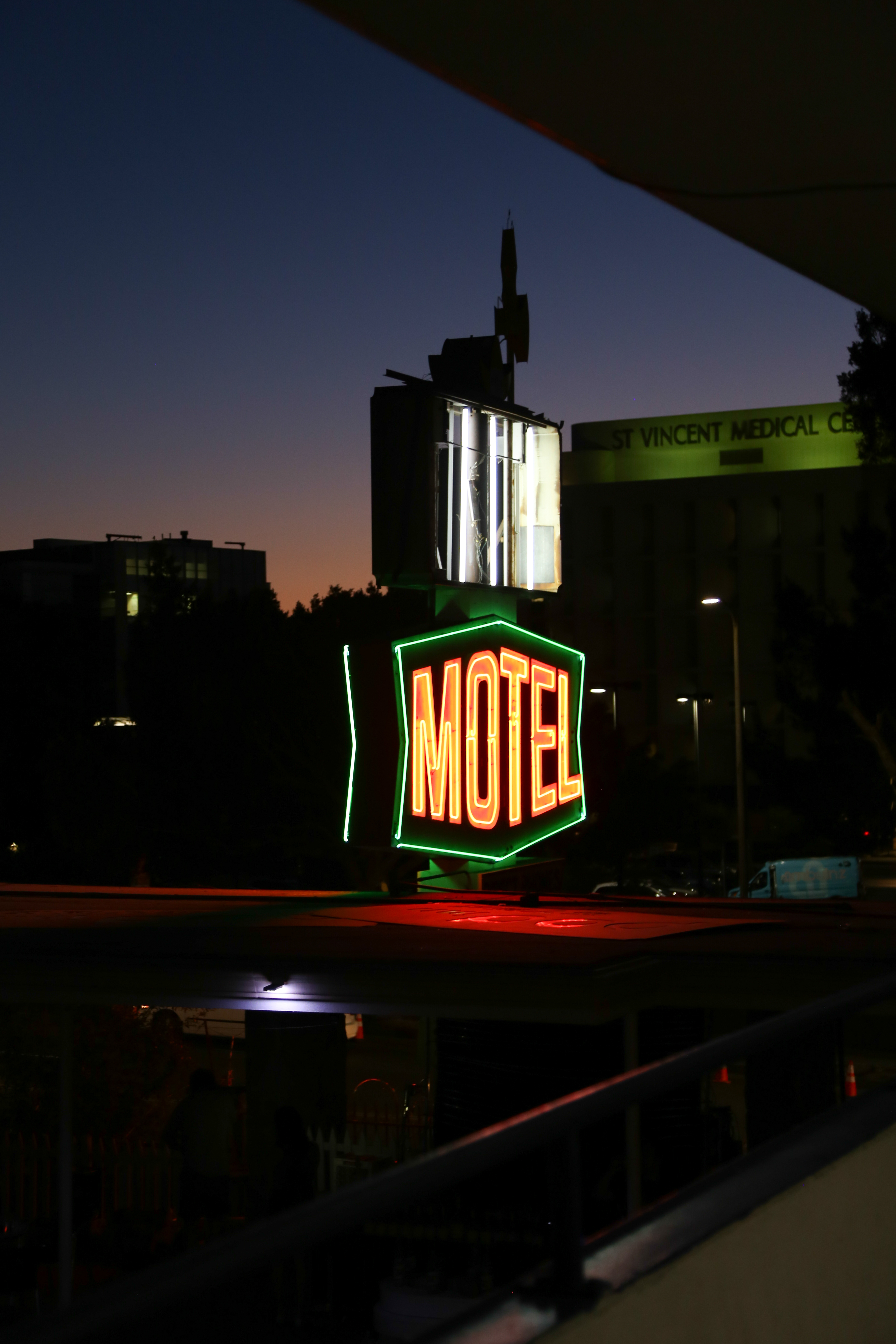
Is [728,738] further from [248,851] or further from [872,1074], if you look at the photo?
[872,1074]

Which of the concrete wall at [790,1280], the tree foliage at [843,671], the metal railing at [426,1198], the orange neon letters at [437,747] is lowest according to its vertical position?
the concrete wall at [790,1280]

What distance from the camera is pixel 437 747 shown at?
14.1 meters

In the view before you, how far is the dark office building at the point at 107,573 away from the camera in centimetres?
11688

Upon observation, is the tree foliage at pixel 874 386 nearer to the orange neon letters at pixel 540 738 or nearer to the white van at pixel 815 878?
the white van at pixel 815 878

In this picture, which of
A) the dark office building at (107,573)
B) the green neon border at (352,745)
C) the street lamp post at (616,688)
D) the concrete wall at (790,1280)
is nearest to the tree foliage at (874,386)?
the green neon border at (352,745)

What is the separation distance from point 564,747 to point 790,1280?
12.9 meters

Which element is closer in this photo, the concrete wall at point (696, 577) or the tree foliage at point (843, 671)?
the tree foliage at point (843, 671)

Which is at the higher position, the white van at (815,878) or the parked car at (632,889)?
the white van at (815,878)

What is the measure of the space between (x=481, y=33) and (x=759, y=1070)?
22.4 ft

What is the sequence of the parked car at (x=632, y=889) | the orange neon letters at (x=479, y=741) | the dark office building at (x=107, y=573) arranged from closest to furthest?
the orange neon letters at (x=479, y=741) < the parked car at (x=632, y=889) < the dark office building at (x=107, y=573)

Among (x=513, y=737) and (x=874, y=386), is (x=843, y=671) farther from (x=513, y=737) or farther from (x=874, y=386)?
(x=513, y=737)

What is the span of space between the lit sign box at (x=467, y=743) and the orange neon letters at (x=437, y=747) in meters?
0.01

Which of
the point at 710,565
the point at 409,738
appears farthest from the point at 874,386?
the point at 710,565

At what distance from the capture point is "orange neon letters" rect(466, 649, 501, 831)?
1470 centimetres
